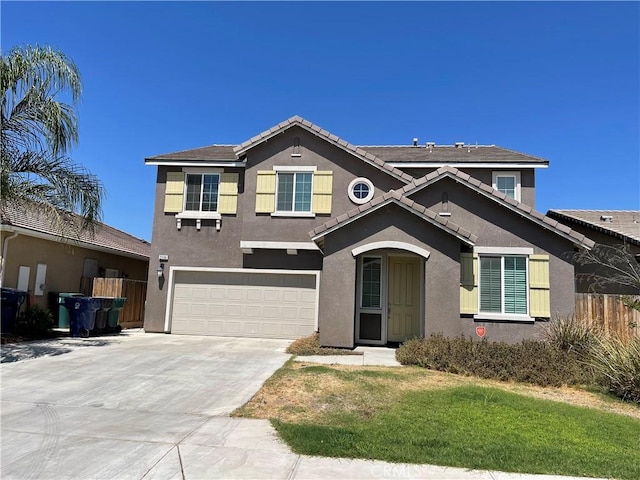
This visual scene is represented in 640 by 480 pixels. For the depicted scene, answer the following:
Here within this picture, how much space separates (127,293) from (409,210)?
11.1m

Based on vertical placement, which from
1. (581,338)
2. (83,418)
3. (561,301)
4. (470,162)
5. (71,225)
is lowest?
(83,418)

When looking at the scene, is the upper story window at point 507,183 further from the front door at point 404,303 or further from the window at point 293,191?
the window at point 293,191

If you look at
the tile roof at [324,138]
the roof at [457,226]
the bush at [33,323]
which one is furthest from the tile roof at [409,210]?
the bush at [33,323]

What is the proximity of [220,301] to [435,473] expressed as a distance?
40.2 ft

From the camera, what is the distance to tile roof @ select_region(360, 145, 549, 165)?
54.1ft

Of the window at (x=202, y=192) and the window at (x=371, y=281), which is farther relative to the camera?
the window at (x=202, y=192)

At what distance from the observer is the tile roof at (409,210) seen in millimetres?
12094

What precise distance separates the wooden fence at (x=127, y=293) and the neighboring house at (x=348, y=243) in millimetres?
1395

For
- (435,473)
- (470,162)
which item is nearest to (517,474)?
(435,473)

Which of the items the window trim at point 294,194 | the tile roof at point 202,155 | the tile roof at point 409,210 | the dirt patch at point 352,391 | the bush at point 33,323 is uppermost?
the tile roof at point 202,155

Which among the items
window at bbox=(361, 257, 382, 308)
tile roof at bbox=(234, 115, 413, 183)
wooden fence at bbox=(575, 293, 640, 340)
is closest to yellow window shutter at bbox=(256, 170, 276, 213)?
tile roof at bbox=(234, 115, 413, 183)

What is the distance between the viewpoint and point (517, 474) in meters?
5.04

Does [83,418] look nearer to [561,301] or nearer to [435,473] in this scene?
[435,473]

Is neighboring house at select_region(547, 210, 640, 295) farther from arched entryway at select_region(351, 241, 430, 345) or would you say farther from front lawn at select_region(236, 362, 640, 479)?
front lawn at select_region(236, 362, 640, 479)
